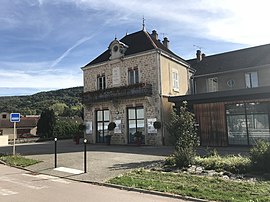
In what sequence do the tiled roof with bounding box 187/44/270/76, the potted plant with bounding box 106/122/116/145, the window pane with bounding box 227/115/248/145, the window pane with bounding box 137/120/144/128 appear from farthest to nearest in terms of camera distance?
the tiled roof with bounding box 187/44/270/76, the potted plant with bounding box 106/122/116/145, the window pane with bounding box 137/120/144/128, the window pane with bounding box 227/115/248/145

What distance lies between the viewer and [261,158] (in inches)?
350

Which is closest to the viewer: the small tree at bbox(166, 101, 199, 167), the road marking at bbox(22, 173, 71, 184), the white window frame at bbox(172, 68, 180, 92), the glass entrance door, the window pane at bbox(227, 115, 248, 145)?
the road marking at bbox(22, 173, 71, 184)

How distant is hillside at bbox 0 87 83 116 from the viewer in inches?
3049

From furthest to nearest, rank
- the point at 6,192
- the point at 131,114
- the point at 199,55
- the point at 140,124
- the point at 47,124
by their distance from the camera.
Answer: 1. the point at 47,124
2. the point at 199,55
3. the point at 131,114
4. the point at 140,124
5. the point at 6,192

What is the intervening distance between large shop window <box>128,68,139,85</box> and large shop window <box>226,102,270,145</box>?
313 inches

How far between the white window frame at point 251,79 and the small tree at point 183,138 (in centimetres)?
1567

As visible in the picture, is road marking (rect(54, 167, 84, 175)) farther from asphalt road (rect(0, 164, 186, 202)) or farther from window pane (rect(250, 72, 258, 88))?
window pane (rect(250, 72, 258, 88))

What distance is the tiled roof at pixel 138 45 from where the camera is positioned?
2256 cm

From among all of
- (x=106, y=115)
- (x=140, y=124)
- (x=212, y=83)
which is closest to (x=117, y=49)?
(x=106, y=115)

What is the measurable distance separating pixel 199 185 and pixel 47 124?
3246 centimetres

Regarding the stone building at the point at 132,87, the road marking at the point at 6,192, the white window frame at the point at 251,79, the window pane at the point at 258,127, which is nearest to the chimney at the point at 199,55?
the stone building at the point at 132,87

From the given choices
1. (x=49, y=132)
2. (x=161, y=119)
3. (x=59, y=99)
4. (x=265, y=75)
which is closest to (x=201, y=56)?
(x=265, y=75)

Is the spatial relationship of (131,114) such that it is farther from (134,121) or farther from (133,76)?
(133,76)

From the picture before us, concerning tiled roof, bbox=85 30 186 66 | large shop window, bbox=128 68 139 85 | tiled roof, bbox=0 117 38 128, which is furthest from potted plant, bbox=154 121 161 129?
tiled roof, bbox=0 117 38 128
